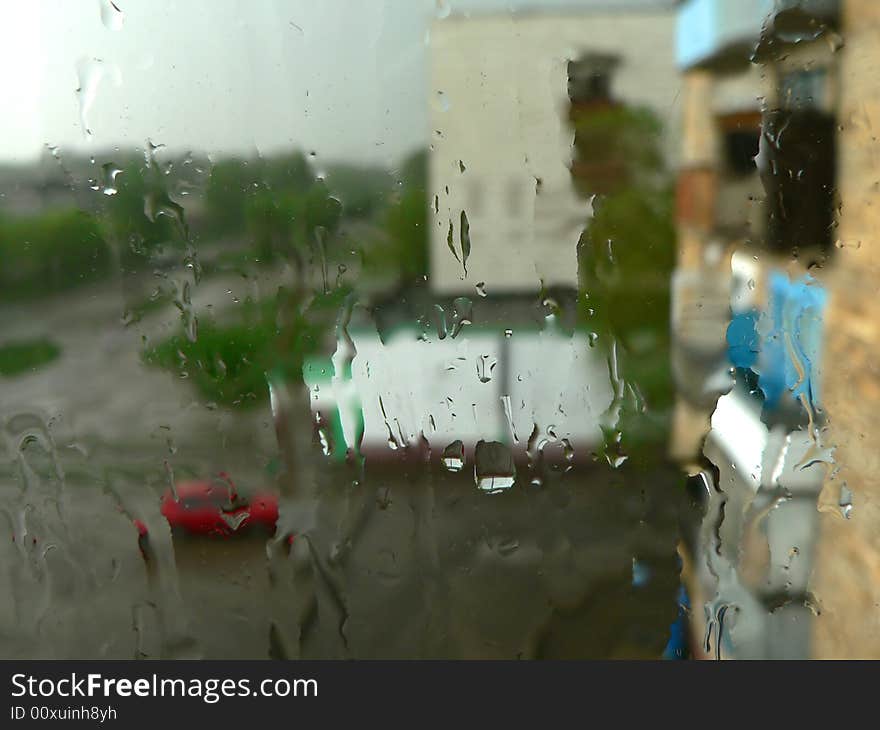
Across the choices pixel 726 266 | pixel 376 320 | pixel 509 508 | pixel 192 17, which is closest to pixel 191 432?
pixel 376 320

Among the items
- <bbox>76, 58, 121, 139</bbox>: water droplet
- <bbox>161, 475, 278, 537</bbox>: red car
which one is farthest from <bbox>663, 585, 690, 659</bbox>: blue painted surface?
<bbox>76, 58, 121, 139</bbox>: water droplet

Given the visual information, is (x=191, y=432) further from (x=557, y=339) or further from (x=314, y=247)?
(x=557, y=339)

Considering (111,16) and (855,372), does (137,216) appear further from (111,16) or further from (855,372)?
(855,372)

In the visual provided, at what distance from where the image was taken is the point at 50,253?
1.46 meters

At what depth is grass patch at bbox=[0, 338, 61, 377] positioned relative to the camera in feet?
4.85

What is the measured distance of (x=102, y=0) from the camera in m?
1.43

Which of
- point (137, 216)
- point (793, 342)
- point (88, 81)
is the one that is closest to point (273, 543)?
point (137, 216)

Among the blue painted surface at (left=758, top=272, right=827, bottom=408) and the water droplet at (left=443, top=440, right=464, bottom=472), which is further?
the water droplet at (left=443, top=440, right=464, bottom=472)

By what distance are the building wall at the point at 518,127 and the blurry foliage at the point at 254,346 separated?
0.24 metres

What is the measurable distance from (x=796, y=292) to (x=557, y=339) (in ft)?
1.35

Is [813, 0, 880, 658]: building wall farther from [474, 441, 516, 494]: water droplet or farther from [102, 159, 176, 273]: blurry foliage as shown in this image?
[102, 159, 176, 273]: blurry foliage

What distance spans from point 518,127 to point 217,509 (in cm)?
88

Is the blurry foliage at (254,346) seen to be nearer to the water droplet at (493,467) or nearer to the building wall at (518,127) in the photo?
the building wall at (518,127)

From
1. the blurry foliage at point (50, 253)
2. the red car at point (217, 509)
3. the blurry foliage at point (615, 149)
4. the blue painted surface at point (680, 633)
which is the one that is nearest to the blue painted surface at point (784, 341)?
the blurry foliage at point (615, 149)
